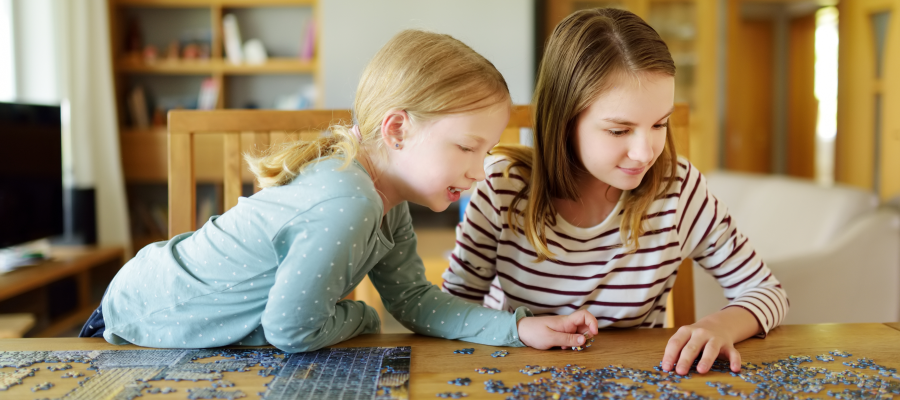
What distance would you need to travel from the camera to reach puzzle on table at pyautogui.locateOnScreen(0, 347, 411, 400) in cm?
82

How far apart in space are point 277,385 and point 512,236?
0.56 meters

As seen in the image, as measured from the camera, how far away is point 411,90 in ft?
3.20

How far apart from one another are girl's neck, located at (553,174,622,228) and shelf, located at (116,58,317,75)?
352 centimetres

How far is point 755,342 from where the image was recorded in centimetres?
105

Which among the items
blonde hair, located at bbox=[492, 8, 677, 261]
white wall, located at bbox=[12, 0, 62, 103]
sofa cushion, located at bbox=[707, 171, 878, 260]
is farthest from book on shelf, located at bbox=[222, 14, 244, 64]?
blonde hair, located at bbox=[492, 8, 677, 261]

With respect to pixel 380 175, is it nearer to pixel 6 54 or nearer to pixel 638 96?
pixel 638 96

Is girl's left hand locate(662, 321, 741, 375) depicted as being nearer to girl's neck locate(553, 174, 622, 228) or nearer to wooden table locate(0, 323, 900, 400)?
wooden table locate(0, 323, 900, 400)

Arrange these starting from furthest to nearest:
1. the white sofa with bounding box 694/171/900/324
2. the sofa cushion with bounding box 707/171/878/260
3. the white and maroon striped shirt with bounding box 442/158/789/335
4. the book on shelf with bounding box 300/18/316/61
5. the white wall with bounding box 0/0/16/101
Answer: the book on shelf with bounding box 300/18/316/61, the white wall with bounding box 0/0/16/101, the sofa cushion with bounding box 707/171/878/260, the white sofa with bounding box 694/171/900/324, the white and maroon striped shirt with bounding box 442/158/789/335

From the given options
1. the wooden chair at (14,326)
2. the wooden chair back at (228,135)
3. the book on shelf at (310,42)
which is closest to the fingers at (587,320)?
the wooden chair back at (228,135)

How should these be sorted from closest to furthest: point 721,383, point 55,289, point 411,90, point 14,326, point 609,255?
point 721,383, point 411,90, point 609,255, point 14,326, point 55,289

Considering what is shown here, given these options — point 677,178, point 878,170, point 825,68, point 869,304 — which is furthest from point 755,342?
point 825,68

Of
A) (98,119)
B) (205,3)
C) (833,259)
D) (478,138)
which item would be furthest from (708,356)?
(205,3)

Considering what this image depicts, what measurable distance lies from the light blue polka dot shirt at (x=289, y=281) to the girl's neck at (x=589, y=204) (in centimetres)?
28

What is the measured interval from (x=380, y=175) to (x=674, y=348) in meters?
0.48
